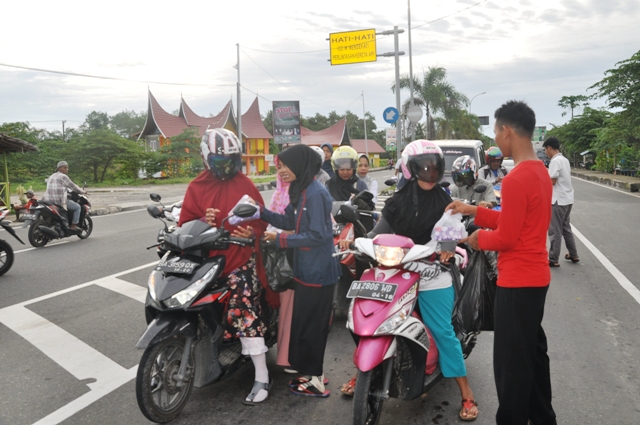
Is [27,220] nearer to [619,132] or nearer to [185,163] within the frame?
[619,132]

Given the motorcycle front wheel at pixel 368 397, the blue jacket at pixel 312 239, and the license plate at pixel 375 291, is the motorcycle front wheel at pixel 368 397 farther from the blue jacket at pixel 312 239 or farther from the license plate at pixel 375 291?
the blue jacket at pixel 312 239

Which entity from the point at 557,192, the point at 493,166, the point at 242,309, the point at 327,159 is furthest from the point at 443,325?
the point at 327,159

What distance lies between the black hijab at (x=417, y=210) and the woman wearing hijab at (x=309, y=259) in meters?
0.48

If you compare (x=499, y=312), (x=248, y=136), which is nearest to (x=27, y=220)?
(x=499, y=312)

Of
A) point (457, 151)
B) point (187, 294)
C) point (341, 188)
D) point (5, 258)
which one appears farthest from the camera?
point (457, 151)

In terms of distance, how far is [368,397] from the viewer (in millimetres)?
3340

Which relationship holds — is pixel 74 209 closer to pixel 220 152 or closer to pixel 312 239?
pixel 220 152

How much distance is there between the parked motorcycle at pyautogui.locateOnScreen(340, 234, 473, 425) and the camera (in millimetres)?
3201

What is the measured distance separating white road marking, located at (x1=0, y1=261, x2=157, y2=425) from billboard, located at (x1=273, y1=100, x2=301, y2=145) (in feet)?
136

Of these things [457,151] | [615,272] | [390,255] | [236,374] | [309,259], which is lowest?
[615,272]

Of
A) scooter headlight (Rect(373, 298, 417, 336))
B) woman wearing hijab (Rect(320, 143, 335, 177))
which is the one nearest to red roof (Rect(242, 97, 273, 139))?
woman wearing hijab (Rect(320, 143, 335, 177))

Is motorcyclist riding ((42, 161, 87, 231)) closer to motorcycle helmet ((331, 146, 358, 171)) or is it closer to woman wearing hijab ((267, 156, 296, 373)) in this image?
motorcycle helmet ((331, 146, 358, 171))

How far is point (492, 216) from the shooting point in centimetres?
323

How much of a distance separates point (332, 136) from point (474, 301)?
65527 mm
